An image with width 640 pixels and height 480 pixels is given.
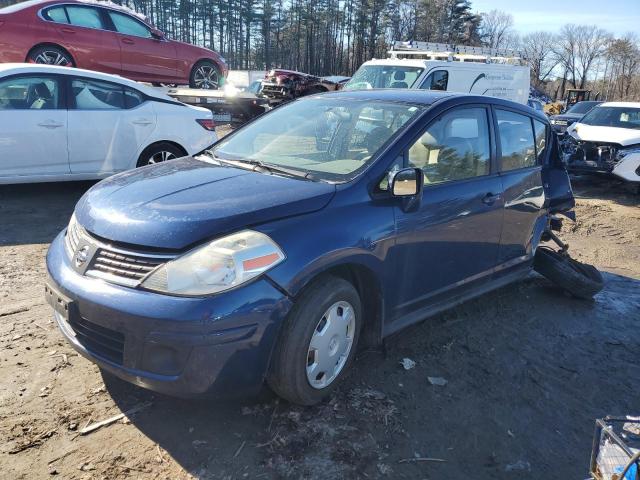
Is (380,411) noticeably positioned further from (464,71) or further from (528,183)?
(464,71)

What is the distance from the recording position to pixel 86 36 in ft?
28.9

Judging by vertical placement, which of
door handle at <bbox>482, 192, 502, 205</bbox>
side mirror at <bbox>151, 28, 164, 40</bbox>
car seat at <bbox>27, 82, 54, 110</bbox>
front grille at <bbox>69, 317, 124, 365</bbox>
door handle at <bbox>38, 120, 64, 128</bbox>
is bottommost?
front grille at <bbox>69, 317, 124, 365</bbox>

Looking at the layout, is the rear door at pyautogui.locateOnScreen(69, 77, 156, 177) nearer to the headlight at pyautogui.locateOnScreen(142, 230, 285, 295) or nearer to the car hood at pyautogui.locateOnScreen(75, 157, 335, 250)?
the car hood at pyautogui.locateOnScreen(75, 157, 335, 250)

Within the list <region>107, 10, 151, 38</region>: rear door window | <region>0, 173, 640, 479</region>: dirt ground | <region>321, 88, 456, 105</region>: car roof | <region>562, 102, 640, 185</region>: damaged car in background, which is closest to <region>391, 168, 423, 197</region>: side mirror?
<region>321, 88, 456, 105</region>: car roof

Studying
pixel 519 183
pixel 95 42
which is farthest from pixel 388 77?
pixel 519 183

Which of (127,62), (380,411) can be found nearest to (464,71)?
(127,62)

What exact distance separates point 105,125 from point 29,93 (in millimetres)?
903

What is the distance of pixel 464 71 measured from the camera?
13.2 metres

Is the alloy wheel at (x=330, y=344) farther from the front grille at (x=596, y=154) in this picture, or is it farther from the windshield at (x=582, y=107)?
the windshield at (x=582, y=107)

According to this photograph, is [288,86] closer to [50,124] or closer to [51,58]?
[51,58]

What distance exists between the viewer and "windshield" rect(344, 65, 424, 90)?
12281 millimetres

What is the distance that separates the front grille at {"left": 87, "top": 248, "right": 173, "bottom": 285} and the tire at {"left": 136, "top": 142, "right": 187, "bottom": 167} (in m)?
4.84

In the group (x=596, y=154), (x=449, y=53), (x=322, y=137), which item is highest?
(x=449, y=53)

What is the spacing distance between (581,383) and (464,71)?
11.2 m
